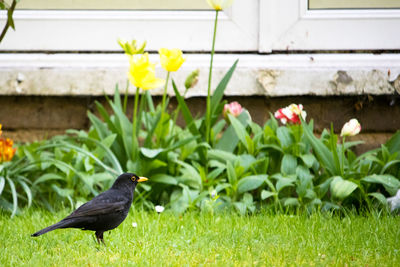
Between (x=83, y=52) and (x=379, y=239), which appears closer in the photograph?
(x=379, y=239)

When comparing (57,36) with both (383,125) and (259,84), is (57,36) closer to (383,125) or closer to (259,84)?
(259,84)

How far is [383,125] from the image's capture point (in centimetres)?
321

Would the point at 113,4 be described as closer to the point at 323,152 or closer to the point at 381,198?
the point at 323,152

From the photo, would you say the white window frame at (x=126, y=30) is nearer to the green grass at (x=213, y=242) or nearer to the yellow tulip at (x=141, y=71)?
the yellow tulip at (x=141, y=71)

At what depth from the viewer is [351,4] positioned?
11.0 feet

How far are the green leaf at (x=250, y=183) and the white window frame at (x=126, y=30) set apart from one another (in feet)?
3.45

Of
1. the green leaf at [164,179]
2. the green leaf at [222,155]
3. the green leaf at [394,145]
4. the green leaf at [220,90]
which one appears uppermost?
the green leaf at [220,90]

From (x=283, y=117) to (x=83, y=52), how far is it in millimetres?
1392

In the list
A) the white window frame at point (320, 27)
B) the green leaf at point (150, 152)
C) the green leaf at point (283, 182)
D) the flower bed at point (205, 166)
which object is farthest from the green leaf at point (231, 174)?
the white window frame at point (320, 27)

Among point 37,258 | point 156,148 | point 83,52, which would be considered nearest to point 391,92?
point 156,148

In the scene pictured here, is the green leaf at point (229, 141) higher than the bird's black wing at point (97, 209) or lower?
higher

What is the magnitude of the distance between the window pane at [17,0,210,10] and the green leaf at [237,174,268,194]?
131 centimetres

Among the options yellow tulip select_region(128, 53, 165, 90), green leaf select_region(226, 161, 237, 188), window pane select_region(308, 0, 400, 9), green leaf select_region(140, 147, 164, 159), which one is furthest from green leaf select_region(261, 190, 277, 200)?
window pane select_region(308, 0, 400, 9)

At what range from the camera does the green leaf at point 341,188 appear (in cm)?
241
